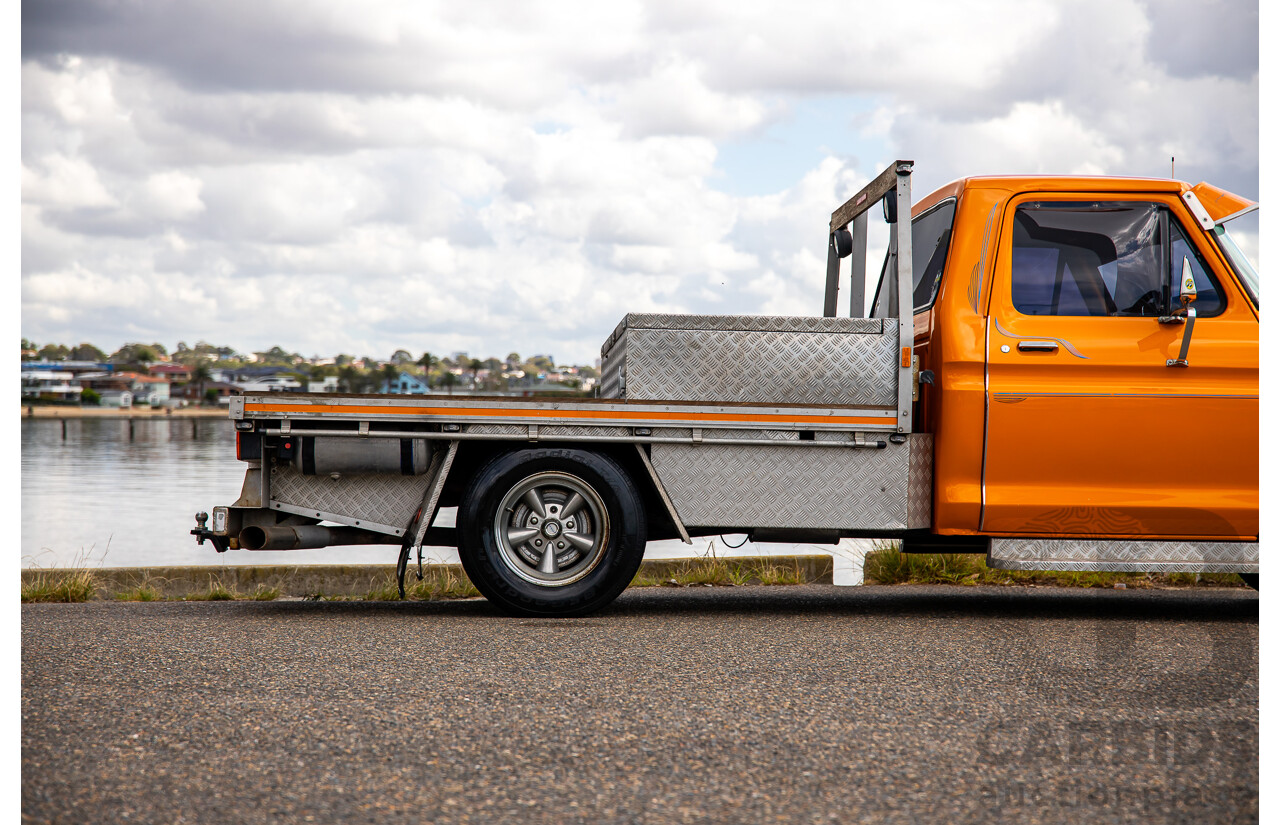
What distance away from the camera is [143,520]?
2236 cm

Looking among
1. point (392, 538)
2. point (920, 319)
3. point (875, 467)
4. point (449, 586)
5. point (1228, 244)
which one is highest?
point (1228, 244)

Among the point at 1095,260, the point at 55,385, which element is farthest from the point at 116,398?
the point at 1095,260

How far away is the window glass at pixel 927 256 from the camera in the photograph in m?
6.02

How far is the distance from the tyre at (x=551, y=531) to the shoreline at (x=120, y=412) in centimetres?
12652

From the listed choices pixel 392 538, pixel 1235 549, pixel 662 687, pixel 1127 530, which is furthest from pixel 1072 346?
pixel 392 538

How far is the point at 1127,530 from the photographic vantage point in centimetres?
571

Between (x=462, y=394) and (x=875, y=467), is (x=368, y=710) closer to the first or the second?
(x=462, y=394)

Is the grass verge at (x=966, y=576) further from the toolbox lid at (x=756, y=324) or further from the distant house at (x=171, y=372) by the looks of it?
the distant house at (x=171, y=372)

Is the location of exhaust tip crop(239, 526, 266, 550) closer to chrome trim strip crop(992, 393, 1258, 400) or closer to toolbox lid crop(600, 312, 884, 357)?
toolbox lid crop(600, 312, 884, 357)

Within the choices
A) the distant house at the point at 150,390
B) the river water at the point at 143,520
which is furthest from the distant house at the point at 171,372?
the river water at the point at 143,520

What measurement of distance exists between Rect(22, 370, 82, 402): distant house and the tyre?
448ft

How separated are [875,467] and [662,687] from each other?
226 cm

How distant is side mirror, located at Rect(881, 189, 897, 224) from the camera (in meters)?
5.94

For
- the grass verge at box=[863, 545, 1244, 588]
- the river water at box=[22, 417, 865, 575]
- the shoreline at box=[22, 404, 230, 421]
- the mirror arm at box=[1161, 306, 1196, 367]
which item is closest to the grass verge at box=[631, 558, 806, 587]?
the river water at box=[22, 417, 865, 575]
